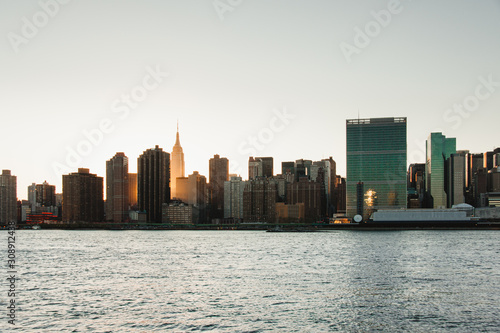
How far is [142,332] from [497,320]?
2567 cm

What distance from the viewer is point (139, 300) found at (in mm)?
46688

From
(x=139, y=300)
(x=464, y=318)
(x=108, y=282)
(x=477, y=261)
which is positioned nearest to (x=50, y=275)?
(x=108, y=282)

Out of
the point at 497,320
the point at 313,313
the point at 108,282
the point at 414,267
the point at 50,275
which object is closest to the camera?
the point at 497,320

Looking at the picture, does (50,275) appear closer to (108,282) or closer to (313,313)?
(108,282)

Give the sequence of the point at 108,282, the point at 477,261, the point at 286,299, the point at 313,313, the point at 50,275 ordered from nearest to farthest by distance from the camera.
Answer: the point at 313,313 → the point at 286,299 → the point at 108,282 → the point at 50,275 → the point at 477,261

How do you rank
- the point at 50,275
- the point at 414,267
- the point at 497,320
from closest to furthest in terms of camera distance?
1. the point at 497,320
2. the point at 50,275
3. the point at 414,267

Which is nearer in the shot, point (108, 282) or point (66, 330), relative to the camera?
point (66, 330)

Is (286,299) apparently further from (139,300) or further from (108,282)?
(108,282)

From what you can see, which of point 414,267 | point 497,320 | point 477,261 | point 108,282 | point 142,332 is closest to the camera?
point 142,332

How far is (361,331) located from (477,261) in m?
53.3

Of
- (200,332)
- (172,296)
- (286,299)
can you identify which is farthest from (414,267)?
(200,332)

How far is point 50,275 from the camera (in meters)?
65.0

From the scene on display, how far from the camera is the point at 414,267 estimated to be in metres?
71.1

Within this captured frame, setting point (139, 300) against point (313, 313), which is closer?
point (313, 313)
